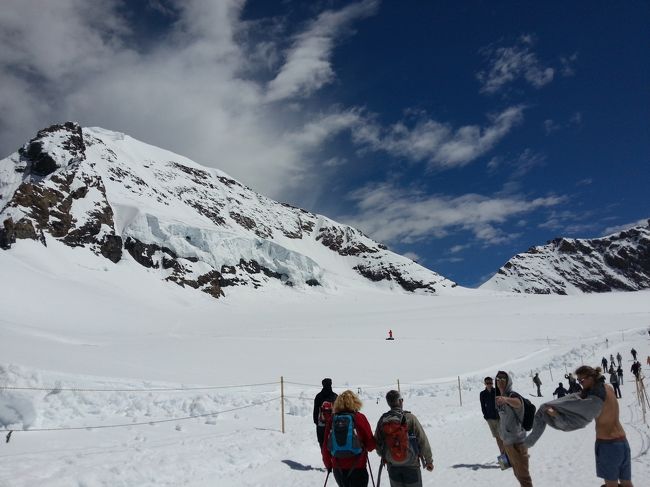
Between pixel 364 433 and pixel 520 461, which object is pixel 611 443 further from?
pixel 364 433

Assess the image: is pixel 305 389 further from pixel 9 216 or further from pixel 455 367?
pixel 9 216

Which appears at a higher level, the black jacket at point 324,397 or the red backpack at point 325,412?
the black jacket at point 324,397

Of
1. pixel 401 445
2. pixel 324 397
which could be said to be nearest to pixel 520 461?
pixel 401 445

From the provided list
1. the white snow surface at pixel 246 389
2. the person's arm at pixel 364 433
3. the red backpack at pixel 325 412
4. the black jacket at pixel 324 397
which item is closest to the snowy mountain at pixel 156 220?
the white snow surface at pixel 246 389

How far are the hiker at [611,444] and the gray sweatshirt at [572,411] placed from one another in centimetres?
12

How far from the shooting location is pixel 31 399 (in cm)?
1131

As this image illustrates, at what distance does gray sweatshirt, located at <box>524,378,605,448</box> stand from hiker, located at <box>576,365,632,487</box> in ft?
0.39

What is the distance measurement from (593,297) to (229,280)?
6928 centimetres

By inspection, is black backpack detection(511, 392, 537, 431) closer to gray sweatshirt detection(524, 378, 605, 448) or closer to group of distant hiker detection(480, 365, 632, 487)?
group of distant hiker detection(480, 365, 632, 487)

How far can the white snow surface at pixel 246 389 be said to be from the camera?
8000 mm

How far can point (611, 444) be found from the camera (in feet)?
14.0

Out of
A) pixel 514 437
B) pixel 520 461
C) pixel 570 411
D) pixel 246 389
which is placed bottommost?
pixel 520 461

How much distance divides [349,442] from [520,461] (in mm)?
2521

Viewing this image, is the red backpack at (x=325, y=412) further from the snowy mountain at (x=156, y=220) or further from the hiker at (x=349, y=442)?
the snowy mountain at (x=156, y=220)
